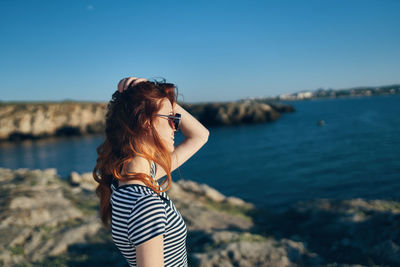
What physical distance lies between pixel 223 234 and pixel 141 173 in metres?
5.38

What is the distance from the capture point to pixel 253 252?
17.7 ft

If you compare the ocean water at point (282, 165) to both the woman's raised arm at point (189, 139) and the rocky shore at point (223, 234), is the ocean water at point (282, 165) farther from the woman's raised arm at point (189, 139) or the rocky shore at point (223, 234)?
the woman's raised arm at point (189, 139)

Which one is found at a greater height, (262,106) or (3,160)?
(262,106)

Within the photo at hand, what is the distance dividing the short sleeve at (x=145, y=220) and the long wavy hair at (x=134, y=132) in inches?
7.9

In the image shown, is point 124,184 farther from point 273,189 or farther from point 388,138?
point 388,138

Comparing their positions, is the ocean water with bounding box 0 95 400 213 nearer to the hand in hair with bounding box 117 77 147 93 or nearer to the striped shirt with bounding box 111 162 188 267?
the striped shirt with bounding box 111 162 188 267

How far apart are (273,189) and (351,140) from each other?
81.6 feet

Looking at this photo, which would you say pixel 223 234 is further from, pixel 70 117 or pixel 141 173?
pixel 70 117

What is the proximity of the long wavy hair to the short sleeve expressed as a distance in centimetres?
20

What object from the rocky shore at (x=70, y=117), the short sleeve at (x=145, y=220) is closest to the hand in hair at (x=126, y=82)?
the short sleeve at (x=145, y=220)

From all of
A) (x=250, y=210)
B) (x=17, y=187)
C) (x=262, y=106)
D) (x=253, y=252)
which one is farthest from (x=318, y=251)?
(x=262, y=106)

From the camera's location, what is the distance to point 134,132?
171 cm

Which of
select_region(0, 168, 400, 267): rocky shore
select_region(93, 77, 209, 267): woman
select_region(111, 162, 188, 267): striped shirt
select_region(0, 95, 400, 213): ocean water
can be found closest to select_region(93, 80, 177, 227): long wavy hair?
select_region(93, 77, 209, 267): woman

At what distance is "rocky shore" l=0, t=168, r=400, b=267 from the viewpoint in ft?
17.4
